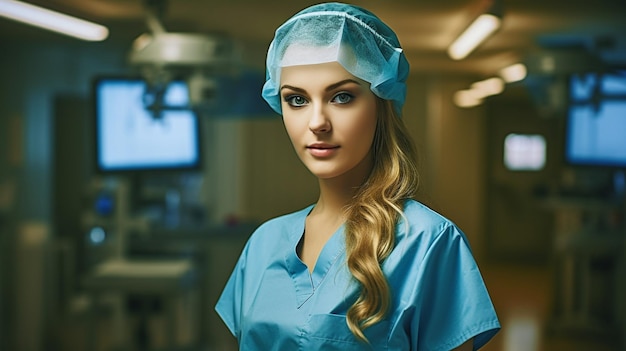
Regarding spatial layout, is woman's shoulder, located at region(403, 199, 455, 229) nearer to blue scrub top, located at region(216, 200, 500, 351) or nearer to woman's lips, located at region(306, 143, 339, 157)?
blue scrub top, located at region(216, 200, 500, 351)

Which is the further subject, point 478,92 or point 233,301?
point 478,92

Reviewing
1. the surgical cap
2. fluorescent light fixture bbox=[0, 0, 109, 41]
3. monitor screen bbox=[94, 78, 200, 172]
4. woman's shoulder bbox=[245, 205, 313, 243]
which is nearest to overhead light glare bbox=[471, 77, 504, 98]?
monitor screen bbox=[94, 78, 200, 172]

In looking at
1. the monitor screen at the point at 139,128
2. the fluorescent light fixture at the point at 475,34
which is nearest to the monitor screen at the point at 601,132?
the fluorescent light fixture at the point at 475,34

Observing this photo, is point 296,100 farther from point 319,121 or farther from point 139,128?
point 139,128

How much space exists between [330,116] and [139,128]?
251cm

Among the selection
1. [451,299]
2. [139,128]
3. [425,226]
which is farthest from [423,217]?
[139,128]

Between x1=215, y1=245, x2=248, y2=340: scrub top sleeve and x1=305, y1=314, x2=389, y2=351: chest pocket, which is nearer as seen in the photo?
x1=305, y1=314, x2=389, y2=351: chest pocket

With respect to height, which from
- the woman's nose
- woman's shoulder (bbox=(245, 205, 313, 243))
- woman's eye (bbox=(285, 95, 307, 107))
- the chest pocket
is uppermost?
woman's eye (bbox=(285, 95, 307, 107))

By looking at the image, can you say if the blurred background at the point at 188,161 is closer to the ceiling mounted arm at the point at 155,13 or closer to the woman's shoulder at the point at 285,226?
the ceiling mounted arm at the point at 155,13

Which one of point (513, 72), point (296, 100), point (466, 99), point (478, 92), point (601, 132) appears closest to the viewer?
point (296, 100)

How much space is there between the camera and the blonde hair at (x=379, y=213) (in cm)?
127

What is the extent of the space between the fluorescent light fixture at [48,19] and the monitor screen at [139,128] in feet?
0.78

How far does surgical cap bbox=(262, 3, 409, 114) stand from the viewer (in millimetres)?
1338

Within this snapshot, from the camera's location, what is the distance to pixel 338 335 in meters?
1.30
